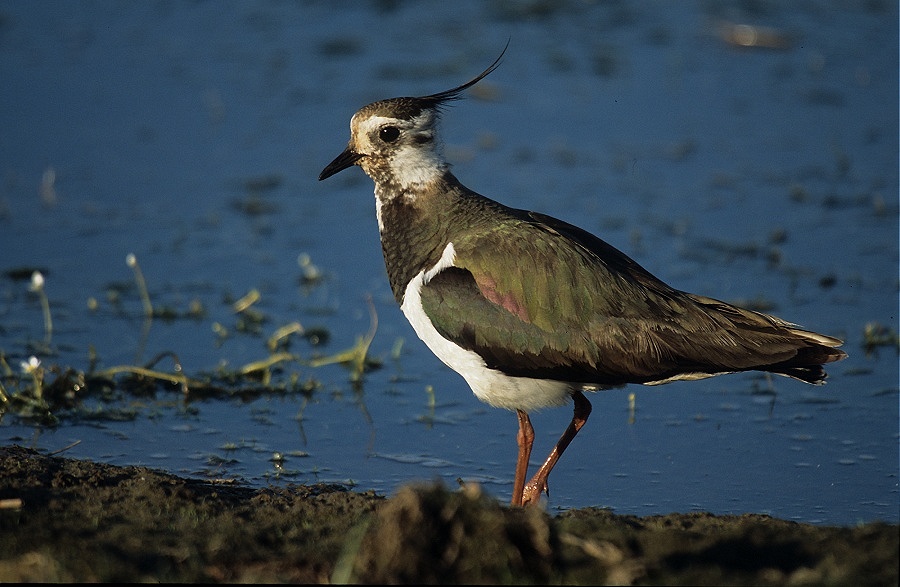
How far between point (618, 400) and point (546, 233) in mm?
1834

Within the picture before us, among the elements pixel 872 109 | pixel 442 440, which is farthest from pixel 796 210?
pixel 442 440

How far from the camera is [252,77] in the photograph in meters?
11.1

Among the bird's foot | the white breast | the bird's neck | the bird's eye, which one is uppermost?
the bird's eye

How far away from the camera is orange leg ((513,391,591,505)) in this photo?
19.0ft

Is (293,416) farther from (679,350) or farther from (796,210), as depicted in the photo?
(796,210)

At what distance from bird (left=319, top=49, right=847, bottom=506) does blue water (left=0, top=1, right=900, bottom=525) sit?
0.71 meters

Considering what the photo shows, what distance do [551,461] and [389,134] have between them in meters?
1.81

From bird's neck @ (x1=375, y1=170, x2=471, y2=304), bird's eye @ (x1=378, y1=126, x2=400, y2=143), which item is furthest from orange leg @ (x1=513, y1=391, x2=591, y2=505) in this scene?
bird's eye @ (x1=378, y1=126, x2=400, y2=143)

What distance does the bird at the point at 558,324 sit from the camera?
18.2 ft

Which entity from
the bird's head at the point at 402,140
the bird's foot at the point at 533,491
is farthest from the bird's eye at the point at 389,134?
the bird's foot at the point at 533,491

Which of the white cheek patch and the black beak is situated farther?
the black beak

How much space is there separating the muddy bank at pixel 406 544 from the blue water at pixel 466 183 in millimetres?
1136

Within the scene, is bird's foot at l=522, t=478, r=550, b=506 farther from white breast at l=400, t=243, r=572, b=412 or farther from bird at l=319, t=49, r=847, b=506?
white breast at l=400, t=243, r=572, b=412

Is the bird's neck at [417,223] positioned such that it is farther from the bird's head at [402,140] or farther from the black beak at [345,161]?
the black beak at [345,161]
